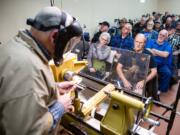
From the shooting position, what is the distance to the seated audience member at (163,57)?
3637mm

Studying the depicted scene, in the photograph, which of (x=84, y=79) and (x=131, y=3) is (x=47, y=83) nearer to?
(x=84, y=79)

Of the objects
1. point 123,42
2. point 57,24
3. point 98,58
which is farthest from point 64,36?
point 123,42

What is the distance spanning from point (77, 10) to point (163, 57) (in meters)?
2.64

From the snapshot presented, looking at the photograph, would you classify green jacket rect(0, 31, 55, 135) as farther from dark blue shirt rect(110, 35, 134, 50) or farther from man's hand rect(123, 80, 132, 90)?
dark blue shirt rect(110, 35, 134, 50)

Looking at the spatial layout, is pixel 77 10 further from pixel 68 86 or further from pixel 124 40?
pixel 68 86

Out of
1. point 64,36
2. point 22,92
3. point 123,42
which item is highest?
point 64,36

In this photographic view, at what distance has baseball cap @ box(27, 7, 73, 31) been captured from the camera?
103 cm

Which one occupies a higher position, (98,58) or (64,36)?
(64,36)

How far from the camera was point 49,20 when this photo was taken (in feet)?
3.38

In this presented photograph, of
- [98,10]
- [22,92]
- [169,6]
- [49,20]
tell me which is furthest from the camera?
[169,6]

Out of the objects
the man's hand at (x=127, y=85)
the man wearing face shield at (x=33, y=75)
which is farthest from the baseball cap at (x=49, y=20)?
the man's hand at (x=127, y=85)

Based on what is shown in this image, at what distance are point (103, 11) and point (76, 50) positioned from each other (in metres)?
3.80

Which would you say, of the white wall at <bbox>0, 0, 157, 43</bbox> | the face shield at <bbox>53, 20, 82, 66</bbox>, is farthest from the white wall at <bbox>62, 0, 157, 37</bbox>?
the face shield at <bbox>53, 20, 82, 66</bbox>

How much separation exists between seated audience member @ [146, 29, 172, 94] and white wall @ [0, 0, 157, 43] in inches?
90.7
